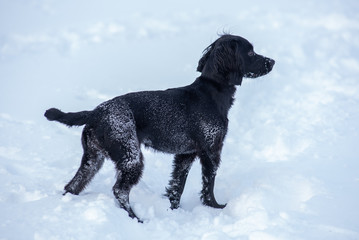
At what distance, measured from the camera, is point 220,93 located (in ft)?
15.2

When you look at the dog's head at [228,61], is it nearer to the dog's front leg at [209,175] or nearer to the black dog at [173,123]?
the black dog at [173,123]

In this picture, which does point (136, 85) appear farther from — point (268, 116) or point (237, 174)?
point (237, 174)

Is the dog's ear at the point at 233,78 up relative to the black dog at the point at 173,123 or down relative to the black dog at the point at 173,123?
up

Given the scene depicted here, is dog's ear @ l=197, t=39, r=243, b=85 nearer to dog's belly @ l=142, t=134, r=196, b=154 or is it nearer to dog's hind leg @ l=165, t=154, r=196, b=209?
dog's belly @ l=142, t=134, r=196, b=154

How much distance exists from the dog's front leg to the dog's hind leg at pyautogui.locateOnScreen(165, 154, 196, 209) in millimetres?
305

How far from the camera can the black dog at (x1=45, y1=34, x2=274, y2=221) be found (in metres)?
4.02

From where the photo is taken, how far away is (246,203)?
441cm

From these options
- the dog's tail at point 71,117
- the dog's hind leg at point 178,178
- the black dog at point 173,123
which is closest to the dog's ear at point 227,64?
the black dog at point 173,123

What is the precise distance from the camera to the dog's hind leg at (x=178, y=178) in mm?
4797

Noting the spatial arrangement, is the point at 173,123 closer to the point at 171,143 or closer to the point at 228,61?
the point at 171,143

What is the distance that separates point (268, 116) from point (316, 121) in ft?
3.16

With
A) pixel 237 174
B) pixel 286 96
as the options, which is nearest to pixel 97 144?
pixel 237 174

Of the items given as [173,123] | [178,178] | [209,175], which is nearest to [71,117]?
[173,123]

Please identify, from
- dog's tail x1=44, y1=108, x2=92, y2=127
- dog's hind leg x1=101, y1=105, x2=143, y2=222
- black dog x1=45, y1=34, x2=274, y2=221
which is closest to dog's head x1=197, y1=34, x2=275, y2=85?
black dog x1=45, y1=34, x2=274, y2=221
